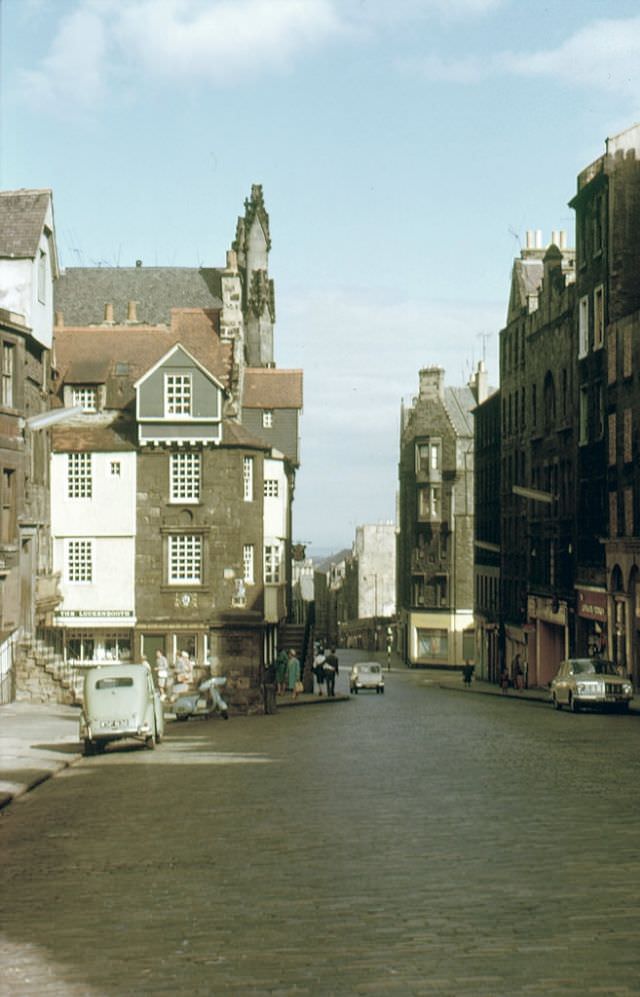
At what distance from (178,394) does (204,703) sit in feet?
53.6

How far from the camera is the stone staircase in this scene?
128ft

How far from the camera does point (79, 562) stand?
2058 inches

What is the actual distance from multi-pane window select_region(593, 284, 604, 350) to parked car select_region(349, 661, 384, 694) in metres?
16.9

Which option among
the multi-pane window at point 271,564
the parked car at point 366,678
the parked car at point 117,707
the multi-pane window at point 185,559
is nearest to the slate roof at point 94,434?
the multi-pane window at point 185,559

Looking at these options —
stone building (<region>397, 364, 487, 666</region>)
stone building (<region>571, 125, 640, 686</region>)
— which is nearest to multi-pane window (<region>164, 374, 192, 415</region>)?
stone building (<region>571, 125, 640, 686</region>)

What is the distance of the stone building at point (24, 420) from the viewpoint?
39.6 metres

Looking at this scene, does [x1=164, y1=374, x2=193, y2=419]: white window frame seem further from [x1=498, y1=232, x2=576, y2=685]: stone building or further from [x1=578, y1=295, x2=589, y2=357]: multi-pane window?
[x1=578, y1=295, x2=589, y2=357]: multi-pane window

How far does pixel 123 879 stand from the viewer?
42.4 feet

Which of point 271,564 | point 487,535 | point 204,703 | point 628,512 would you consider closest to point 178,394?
point 271,564

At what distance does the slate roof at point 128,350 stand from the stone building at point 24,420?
6358 millimetres

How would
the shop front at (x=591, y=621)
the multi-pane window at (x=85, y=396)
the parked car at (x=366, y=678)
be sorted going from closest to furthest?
the multi-pane window at (x=85, y=396) → the shop front at (x=591, y=621) → the parked car at (x=366, y=678)

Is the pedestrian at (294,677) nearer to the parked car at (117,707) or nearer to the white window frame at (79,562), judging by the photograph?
the white window frame at (79,562)

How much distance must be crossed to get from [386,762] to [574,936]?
1302 centimetres

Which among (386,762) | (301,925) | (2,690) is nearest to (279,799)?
(386,762)
